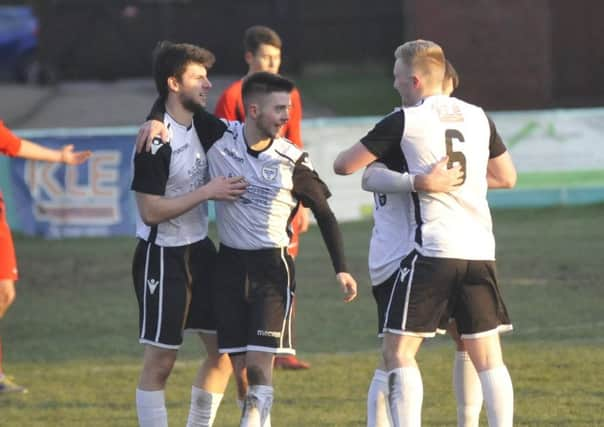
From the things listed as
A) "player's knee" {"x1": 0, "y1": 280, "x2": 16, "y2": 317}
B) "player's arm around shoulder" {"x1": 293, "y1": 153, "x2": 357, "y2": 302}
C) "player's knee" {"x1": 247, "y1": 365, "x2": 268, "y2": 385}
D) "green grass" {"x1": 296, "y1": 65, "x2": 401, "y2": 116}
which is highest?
"green grass" {"x1": 296, "y1": 65, "x2": 401, "y2": 116}

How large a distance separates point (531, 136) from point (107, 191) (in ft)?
19.1

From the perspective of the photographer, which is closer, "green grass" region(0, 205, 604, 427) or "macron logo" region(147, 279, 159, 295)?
"macron logo" region(147, 279, 159, 295)

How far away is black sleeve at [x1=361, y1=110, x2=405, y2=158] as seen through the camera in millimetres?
5965

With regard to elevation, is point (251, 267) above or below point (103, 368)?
above

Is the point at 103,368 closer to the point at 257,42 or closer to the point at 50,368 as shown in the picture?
the point at 50,368

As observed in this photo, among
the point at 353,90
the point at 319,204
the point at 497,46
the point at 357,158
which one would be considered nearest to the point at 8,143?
the point at 319,204

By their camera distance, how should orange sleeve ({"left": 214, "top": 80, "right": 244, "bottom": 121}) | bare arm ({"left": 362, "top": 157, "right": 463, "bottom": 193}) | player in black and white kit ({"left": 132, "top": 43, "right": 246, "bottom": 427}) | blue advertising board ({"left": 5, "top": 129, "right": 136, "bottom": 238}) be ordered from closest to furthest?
1. bare arm ({"left": 362, "top": 157, "right": 463, "bottom": 193})
2. player in black and white kit ({"left": 132, "top": 43, "right": 246, "bottom": 427})
3. orange sleeve ({"left": 214, "top": 80, "right": 244, "bottom": 121})
4. blue advertising board ({"left": 5, "top": 129, "right": 136, "bottom": 238})

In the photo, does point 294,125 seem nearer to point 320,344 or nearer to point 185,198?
point 320,344

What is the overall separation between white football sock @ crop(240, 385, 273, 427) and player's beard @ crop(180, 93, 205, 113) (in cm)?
137

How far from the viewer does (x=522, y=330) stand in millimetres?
10211

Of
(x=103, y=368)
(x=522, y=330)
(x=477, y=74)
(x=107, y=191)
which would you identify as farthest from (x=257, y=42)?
(x=477, y=74)

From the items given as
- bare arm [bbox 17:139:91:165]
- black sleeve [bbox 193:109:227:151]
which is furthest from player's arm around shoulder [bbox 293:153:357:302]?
bare arm [bbox 17:139:91:165]

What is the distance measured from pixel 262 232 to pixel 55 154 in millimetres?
1904

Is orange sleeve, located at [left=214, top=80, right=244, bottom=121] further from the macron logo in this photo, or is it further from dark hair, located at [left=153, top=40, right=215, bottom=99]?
the macron logo
